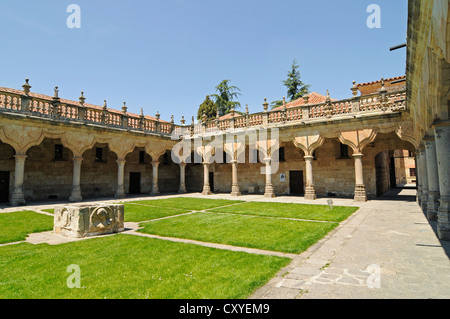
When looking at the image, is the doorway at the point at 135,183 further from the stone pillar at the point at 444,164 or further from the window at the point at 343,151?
the stone pillar at the point at 444,164

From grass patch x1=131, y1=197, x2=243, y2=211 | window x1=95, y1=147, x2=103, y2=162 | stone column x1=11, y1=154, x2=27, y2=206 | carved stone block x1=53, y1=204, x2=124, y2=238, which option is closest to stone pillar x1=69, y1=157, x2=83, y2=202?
stone column x1=11, y1=154, x2=27, y2=206

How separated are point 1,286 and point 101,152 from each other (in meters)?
18.8

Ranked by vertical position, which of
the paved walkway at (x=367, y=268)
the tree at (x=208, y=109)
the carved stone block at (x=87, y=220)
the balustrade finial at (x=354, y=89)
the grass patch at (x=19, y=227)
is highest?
the tree at (x=208, y=109)

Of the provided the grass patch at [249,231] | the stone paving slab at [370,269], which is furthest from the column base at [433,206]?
the grass patch at [249,231]

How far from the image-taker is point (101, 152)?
20891 millimetres

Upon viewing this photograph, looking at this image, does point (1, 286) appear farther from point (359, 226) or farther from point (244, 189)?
point (244, 189)

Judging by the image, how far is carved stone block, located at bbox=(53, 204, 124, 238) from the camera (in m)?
6.82

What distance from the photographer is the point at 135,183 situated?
76.3ft

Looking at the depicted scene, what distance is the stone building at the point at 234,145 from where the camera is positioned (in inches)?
547

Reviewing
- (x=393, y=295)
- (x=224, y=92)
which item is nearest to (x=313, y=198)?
(x=393, y=295)

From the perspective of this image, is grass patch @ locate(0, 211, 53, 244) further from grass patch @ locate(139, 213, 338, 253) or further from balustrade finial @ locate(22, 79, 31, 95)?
balustrade finial @ locate(22, 79, 31, 95)

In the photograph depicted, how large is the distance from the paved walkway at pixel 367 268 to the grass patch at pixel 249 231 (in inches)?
14.4

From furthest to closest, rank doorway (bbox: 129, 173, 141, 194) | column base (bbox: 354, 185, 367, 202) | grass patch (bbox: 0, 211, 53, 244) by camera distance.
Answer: doorway (bbox: 129, 173, 141, 194) < column base (bbox: 354, 185, 367, 202) < grass patch (bbox: 0, 211, 53, 244)

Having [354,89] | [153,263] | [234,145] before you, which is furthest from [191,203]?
[354,89]
